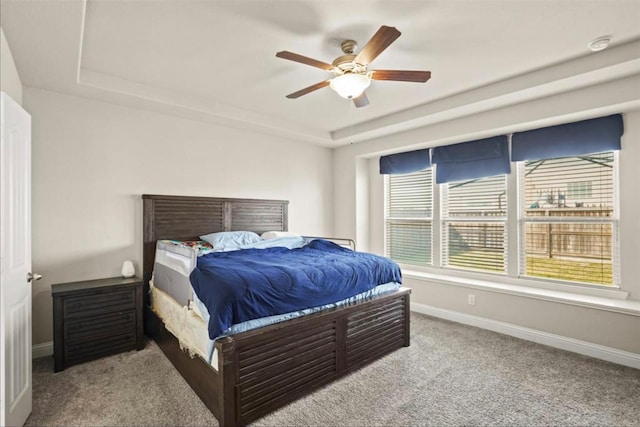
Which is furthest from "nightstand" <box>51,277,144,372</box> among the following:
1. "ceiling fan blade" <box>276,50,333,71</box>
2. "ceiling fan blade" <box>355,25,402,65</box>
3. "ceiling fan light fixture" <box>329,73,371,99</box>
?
"ceiling fan blade" <box>355,25,402,65</box>

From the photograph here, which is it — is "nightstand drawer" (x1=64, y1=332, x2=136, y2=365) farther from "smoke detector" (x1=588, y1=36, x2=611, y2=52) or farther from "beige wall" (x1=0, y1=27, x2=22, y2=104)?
"smoke detector" (x1=588, y1=36, x2=611, y2=52)

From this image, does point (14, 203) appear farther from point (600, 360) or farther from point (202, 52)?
point (600, 360)

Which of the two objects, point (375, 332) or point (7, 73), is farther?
point (375, 332)

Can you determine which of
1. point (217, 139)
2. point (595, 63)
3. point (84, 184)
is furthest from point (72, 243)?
point (595, 63)

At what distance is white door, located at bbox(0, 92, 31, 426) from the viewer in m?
1.64

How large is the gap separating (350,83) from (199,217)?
2.44 m

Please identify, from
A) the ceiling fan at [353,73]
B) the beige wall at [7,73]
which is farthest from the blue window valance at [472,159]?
the beige wall at [7,73]

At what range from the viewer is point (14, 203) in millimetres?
1833

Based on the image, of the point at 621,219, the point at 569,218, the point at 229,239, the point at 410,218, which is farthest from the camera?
the point at 410,218

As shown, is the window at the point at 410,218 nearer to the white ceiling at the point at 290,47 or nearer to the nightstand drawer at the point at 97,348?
the white ceiling at the point at 290,47

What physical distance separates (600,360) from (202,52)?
4302 millimetres

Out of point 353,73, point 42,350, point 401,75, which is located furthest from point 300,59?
point 42,350

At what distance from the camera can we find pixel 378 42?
1.96 m

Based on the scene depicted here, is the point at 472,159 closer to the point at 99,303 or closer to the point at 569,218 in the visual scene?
the point at 569,218
